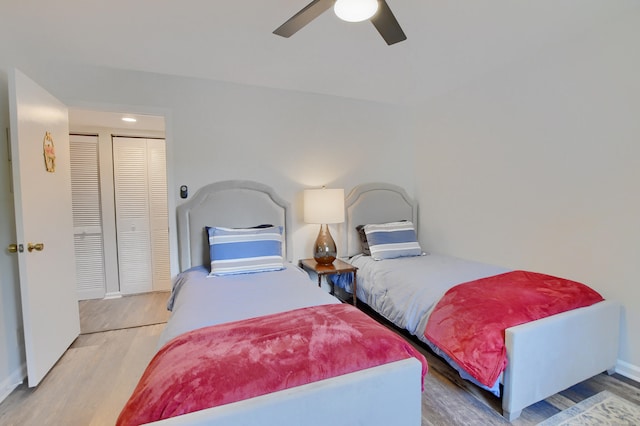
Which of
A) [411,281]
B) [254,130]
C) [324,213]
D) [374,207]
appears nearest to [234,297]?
[324,213]

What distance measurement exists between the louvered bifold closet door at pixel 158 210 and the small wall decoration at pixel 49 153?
159cm

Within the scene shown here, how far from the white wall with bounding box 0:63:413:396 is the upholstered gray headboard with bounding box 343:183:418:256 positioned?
136mm

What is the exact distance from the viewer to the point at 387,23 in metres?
1.53

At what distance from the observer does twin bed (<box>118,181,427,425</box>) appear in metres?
1.08

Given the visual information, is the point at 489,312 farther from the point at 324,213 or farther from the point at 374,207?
the point at 374,207

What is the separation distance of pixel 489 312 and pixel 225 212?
89.6 inches

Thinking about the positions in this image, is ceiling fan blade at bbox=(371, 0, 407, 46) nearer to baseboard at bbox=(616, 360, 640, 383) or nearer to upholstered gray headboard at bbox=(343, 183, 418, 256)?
upholstered gray headboard at bbox=(343, 183, 418, 256)

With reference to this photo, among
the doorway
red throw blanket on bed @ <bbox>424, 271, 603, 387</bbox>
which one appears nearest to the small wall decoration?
the doorway

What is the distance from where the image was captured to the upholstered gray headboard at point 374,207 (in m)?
3.44

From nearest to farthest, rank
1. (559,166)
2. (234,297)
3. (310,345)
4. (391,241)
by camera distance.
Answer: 1. (310,345)
2. (234,297)
3. (559,166)
4. (391,241)

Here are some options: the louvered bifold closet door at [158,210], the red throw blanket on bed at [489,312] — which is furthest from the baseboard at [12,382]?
the red throw blanket on bed at [489,312]

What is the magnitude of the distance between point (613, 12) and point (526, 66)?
0.60 metres

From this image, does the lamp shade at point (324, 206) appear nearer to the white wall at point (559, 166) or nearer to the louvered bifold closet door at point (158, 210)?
the white wall at point (559, 166)

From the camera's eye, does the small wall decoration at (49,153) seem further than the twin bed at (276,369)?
Yes
